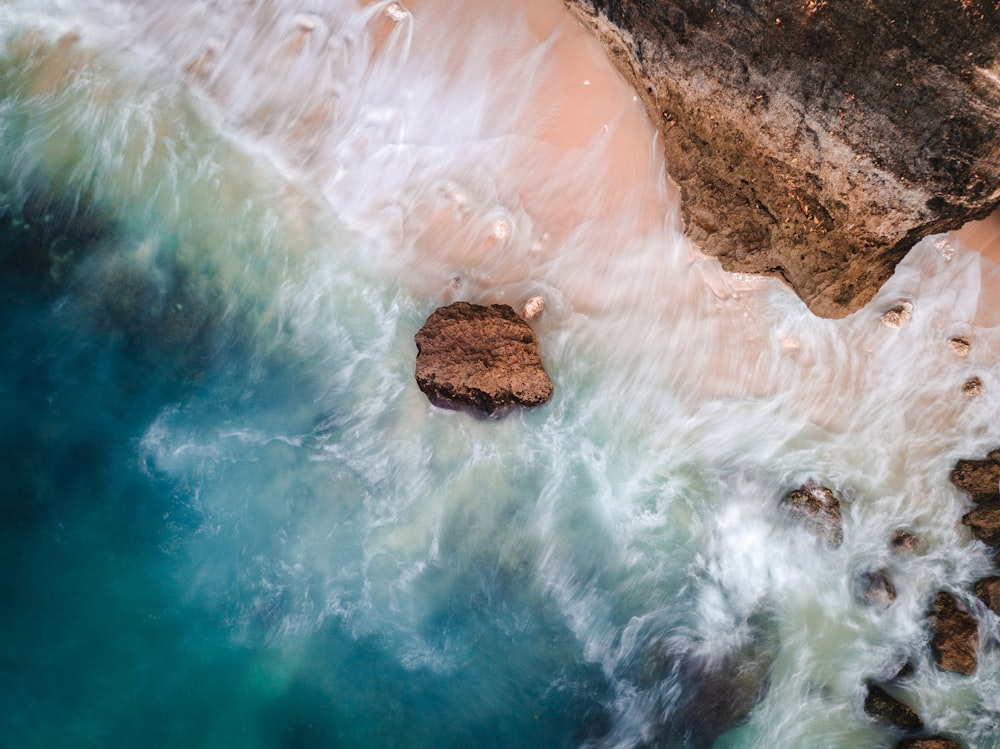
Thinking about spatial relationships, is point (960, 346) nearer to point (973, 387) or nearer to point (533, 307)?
point (973, 387)

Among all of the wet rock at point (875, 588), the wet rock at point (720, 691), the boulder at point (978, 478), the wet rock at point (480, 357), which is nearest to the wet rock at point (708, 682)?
the wet rock at point (720, 691)

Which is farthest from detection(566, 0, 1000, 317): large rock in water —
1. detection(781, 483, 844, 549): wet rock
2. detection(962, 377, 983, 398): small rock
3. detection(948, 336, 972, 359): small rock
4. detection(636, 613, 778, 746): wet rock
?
detection(636, 613, 778, 746): wet rock

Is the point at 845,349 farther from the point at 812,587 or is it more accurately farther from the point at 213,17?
the point at 213,17

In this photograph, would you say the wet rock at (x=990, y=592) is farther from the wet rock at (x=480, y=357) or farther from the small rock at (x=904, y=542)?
the wet rock at (x=480, y=357)

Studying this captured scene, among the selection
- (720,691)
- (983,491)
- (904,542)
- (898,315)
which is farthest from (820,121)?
(720,691)

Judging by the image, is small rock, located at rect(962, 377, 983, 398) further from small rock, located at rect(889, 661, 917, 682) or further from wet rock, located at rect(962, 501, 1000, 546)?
small rock, located at rect(889, 661, 917, 682)
